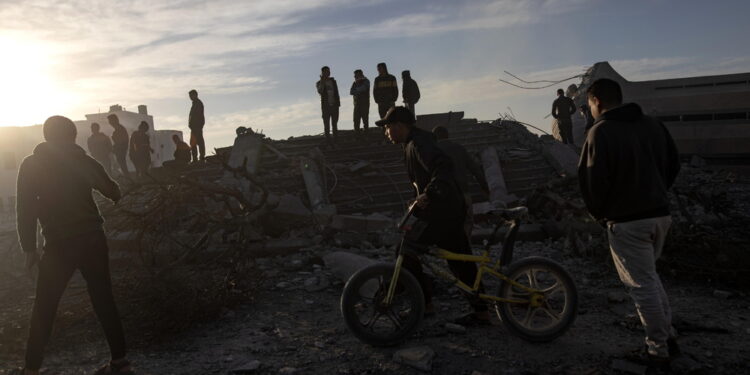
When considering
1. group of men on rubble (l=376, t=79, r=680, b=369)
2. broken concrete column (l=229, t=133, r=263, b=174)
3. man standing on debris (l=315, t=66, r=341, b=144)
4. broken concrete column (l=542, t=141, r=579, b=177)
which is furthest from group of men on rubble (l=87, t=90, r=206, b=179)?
group of men on rubble (l=376, t=79, r=680, b=369)

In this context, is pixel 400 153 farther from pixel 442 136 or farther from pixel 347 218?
pixel 442 136

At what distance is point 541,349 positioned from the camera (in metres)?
4.15

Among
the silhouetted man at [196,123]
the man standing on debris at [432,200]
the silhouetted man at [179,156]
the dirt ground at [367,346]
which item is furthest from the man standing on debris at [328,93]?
the man standing on debris at [432,200]

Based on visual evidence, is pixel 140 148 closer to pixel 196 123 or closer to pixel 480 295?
pixel 196 123

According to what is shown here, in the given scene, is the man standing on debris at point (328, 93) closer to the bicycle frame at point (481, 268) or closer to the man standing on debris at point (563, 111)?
the man standing on debris at point (563, 111)

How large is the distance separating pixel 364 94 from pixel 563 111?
5.38 meters

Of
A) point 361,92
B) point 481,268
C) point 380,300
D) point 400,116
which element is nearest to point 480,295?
point 481,268

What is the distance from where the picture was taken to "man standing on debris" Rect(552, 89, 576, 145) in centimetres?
1423

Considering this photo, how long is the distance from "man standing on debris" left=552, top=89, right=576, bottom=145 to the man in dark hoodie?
1254 centimetres

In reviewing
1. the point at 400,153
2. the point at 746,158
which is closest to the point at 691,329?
the point at 400,153

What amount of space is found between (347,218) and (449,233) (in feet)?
14.6

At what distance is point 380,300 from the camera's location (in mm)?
4348

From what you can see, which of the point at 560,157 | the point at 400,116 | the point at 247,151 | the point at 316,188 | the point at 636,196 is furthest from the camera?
the point at 247,151

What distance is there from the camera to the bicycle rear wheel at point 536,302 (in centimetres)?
421
